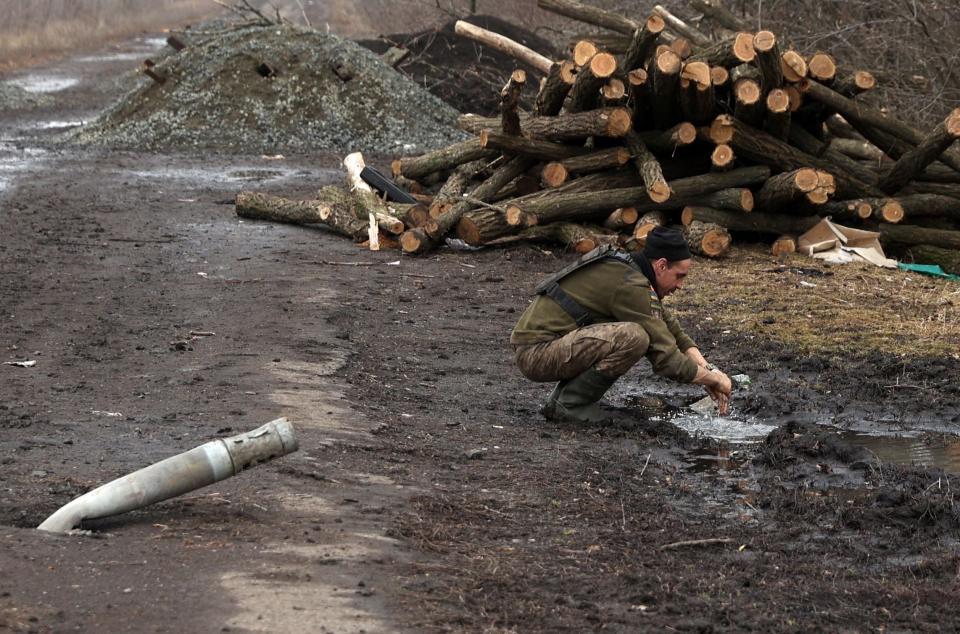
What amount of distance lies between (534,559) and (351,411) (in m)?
2.50

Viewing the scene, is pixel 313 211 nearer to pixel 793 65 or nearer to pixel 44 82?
pixel 793 65

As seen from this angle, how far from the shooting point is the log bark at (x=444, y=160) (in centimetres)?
1516

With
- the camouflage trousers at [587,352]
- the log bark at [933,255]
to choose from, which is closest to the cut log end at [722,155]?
the log bark at [933,255]

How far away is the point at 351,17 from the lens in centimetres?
5525

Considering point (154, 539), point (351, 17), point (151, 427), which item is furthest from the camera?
point (351, 17)

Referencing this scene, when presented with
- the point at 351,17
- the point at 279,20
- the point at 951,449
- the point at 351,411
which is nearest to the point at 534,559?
the point at 351,411

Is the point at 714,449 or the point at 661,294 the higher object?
the point at 661,294

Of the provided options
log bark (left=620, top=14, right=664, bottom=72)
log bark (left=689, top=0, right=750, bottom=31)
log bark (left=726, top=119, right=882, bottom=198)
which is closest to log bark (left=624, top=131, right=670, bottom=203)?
log bark (left=620, top=14, right=664, bottom=72)

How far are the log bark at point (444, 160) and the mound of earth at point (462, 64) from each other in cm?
972

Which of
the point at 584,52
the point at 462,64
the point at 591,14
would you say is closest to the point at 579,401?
the point at 584,52

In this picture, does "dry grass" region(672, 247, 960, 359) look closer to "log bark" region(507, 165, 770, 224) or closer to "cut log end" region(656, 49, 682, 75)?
"log bark" region(507, 165, 770, 224)

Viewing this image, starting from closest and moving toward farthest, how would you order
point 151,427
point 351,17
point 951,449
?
point 151,427 → point 951,449 → point 351,17

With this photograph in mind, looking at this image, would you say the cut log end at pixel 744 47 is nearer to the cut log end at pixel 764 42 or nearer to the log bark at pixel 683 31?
the cut log end at pixel 764 42

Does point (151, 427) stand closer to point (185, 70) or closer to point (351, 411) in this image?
point (351, 411)
